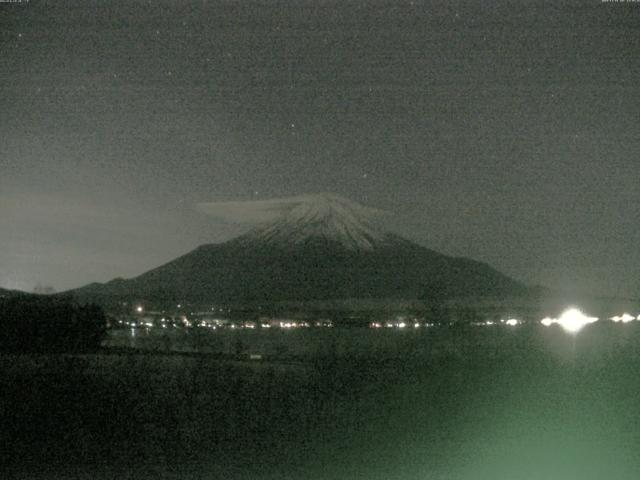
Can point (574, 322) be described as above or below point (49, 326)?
above

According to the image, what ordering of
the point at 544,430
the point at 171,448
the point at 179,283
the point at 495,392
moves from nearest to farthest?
the point at 171,448 → the point at 544,430 → the point at 495,392 → the point at 179,283

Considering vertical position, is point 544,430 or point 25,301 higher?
point 25,301

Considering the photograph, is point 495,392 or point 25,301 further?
point 25,301

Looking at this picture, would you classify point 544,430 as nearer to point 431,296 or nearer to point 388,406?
point 388,406

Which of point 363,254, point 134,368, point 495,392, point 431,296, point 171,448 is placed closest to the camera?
point 171,448

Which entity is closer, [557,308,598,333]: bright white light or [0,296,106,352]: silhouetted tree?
[0,296,106,352]: silhouetted tree

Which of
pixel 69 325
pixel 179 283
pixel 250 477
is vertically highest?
pixel 179 283

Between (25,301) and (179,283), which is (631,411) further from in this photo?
(179,283)

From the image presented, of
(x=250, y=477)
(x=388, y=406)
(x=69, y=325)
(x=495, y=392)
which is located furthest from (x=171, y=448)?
(x=69, y=325)

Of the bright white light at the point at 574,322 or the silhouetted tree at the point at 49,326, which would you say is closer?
the silhouetted tree at the point at 49,326

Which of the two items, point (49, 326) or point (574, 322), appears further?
point (574, 322)
